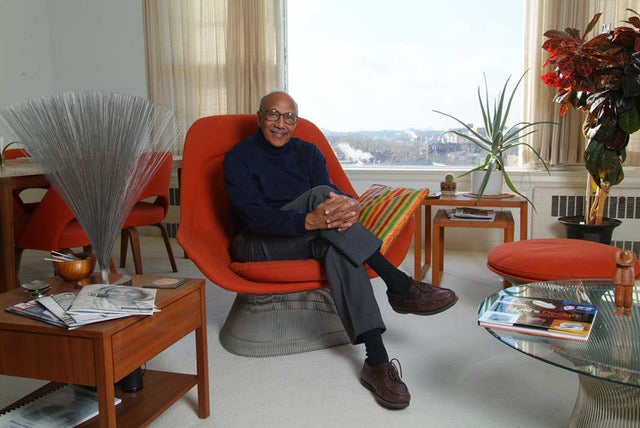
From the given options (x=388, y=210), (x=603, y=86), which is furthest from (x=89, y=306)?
(x=603, y=86)

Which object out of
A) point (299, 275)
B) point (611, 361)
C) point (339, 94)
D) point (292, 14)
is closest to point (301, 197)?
point (299, 275)

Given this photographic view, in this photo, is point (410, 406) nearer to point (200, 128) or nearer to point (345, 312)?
point (345, 312)

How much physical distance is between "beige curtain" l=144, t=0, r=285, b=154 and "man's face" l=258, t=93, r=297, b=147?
6.20ft

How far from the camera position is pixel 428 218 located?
3469 mm

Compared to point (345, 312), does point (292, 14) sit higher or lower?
higher

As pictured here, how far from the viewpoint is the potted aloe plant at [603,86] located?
3002mm

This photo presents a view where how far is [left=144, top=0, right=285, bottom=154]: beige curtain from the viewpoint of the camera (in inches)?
164

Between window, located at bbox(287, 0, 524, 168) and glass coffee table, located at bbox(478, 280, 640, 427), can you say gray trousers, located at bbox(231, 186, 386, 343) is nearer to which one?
glass coffee table, located at bbox(478, 280, 640, 427)

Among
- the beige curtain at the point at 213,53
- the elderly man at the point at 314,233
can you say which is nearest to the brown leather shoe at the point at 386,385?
the elderly man at the point at 314,233

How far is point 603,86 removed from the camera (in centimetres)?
310

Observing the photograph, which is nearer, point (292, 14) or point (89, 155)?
point (89, 155)

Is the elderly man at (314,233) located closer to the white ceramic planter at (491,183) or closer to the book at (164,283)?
the book at (164,283)

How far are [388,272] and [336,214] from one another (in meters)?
0.31

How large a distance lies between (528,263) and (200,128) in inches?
58.0
